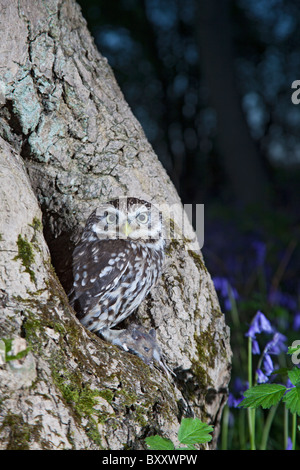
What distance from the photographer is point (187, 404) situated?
2.12m

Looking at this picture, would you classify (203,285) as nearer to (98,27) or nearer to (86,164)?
(86,164)

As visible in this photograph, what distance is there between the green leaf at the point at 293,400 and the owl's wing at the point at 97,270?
832 millimetres

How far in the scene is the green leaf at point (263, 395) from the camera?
1593mm

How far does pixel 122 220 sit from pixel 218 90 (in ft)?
20.3

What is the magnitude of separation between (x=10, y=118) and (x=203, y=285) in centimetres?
119

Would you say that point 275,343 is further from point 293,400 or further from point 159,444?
point 159,444

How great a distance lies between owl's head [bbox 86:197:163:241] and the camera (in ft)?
7.11

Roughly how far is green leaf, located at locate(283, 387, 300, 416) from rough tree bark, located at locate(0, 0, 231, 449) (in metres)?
0.46

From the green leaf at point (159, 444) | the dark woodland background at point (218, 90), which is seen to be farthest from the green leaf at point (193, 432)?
the dark woodland background at point (218, 90)

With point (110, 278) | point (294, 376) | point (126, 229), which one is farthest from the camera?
point (126, 229)

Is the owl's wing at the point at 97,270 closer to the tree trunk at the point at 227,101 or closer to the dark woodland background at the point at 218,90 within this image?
the dark woodland background at the point at 218,90

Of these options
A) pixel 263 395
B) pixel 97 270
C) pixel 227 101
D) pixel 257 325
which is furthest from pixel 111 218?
pixel 227 101

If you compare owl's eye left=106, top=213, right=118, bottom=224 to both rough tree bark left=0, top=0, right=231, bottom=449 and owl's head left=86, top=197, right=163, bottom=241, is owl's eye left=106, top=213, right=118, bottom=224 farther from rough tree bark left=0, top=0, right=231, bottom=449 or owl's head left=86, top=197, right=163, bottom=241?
rough tree bark left=0, top=0, right=231, bottom=449

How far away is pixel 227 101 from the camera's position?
25.5ft
